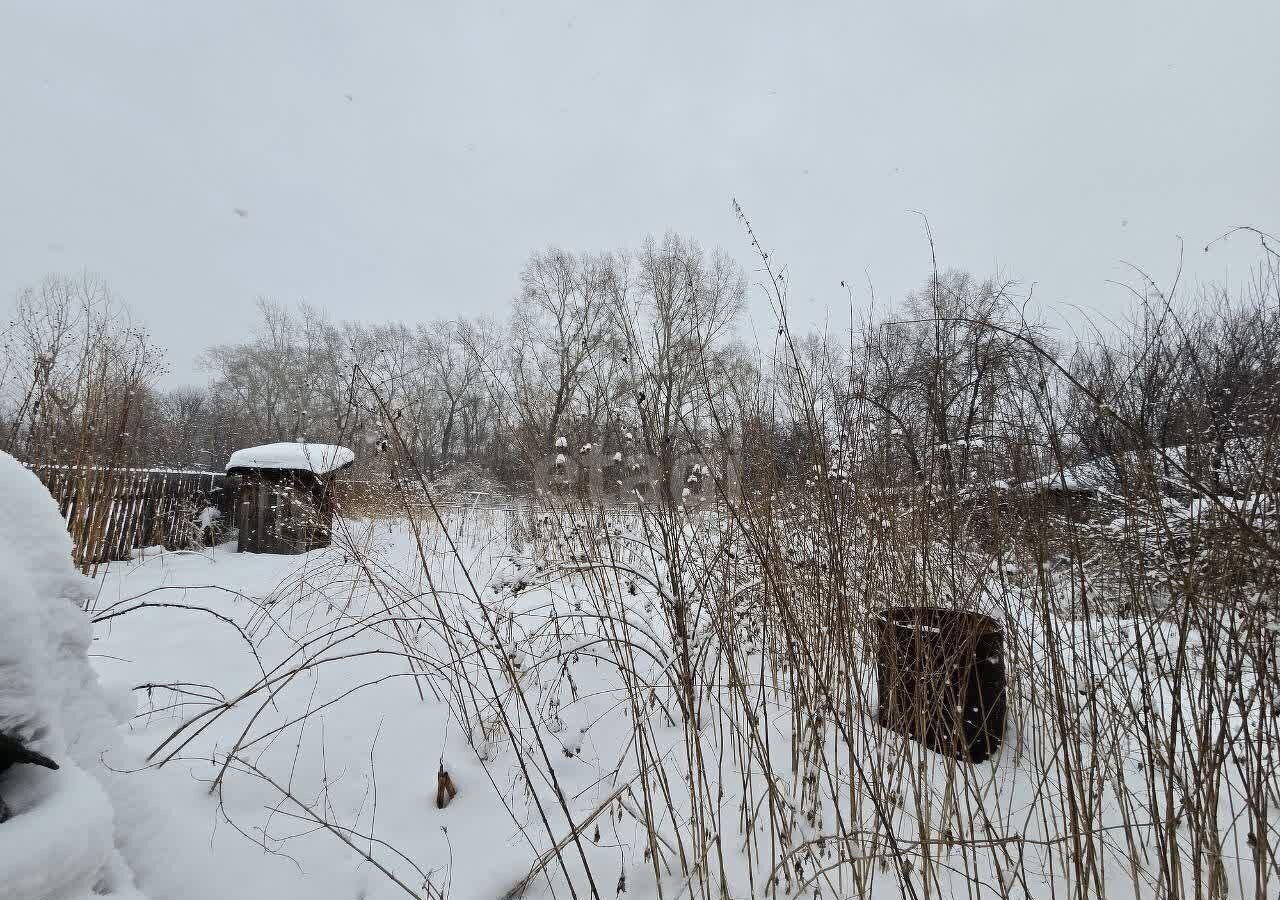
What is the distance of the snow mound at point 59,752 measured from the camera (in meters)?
0.73

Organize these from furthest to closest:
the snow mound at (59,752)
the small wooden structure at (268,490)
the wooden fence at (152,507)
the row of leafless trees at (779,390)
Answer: the small wooden structure at (268,490)
the wooden fence at (152,507)
the row of leafless trees at (779,390)
the snow mound at (59,752)

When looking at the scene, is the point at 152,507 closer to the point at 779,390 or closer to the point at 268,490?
the point at 268,490

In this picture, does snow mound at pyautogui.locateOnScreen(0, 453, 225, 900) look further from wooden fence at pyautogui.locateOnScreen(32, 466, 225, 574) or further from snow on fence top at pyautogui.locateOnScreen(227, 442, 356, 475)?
snow on fence top at pyautogui.locateOnScreen(227, 442, 356, 475)

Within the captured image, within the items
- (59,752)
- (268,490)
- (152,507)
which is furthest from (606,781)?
(152,507)

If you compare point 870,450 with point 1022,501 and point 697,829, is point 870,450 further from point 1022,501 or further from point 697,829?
point 697,829

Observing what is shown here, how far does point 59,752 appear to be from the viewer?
85 centimetres

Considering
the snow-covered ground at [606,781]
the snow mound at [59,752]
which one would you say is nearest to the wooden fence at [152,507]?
the snow-covered ground at [606,781]

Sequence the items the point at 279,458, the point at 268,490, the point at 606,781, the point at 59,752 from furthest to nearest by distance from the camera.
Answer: the point at 279,458
the point at 268,490
the point at 606,781
the point at 59,752

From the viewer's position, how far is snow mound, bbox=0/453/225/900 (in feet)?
2.39

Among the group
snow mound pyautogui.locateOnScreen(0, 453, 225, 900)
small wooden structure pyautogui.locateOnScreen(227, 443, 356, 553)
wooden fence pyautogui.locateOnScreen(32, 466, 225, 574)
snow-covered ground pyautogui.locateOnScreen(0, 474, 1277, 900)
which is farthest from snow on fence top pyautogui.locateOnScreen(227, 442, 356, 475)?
snow mound pyautogui.locateOnScreen(0, 453, 225, 900)

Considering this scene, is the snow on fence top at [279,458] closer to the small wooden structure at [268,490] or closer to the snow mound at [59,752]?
the small wooden structure at [268,490]

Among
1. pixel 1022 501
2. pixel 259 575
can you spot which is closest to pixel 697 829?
pixel 1022 501

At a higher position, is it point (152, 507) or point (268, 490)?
point (268, 490)

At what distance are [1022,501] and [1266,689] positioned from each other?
0.47m
